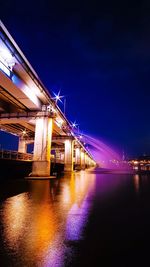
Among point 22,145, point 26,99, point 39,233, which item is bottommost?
point 39,233

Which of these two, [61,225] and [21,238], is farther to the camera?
[61,225]

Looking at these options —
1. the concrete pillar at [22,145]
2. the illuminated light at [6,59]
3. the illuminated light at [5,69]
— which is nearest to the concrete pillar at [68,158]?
the concrete pillar at [22,145]

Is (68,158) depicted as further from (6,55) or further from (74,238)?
(74,238)

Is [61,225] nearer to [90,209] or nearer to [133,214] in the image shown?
[90,209]

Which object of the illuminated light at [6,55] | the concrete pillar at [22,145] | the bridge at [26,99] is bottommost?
the concrete pillar at [22,145]

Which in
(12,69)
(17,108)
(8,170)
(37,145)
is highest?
(12,69)

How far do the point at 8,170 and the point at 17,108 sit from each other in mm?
10514

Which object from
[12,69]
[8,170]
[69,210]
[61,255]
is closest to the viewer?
[61,255]

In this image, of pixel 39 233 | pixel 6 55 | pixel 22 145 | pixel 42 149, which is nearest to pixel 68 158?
pixel 22 145

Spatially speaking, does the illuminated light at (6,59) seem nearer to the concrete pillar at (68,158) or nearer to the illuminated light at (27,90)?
the illuminated light at (27,90)

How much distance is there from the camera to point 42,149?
949 inches

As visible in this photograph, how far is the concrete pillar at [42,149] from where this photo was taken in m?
23.3

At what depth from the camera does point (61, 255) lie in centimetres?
272

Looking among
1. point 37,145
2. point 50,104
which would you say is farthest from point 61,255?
point 50,104
